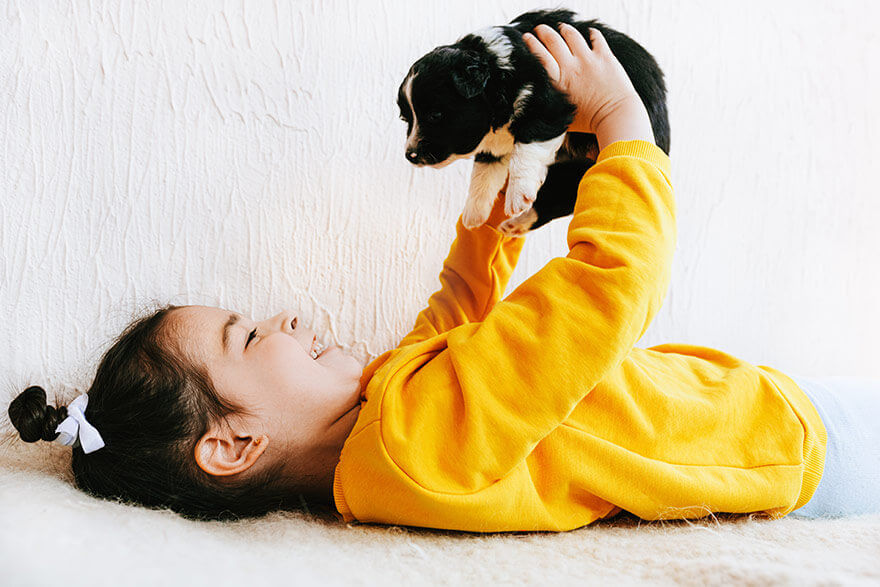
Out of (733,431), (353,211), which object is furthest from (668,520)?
(353,211)

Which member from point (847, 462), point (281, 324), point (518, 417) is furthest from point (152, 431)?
point (847, 462)

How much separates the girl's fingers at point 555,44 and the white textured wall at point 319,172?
508 mm

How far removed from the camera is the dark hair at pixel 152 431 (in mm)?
916

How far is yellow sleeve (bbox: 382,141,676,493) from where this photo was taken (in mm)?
840

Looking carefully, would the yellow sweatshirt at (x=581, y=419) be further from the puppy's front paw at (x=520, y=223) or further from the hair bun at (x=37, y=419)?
the hair bun at (x=37, y=419)

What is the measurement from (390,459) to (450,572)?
16 centimetres

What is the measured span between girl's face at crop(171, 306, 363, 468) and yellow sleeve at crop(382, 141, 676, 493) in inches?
5.4

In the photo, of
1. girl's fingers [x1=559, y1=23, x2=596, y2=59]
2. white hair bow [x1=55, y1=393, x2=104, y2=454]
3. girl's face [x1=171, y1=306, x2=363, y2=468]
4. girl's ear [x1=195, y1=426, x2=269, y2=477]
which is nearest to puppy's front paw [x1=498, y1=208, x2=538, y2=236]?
girl's fingers [x1=559, y1=23, x2=596, y2=59]

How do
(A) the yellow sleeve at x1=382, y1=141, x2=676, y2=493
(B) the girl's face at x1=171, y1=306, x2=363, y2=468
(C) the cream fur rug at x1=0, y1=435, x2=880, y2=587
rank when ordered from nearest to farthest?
(C) the cream fur rug at x1=0, y1=435, x2=880, y2=587
(A) the yellow sleeve at x1=382, y1=141, x2=676, y2=493
(B) the girl's face at x1=171, y1=306, x2=363, y2=468

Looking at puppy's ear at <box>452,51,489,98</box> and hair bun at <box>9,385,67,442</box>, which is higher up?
puppy's ear at <box>452,51,489,98</box>

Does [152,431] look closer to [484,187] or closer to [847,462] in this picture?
[484,187]

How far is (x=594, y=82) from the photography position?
3.01ft

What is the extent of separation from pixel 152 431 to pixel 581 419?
603 mm

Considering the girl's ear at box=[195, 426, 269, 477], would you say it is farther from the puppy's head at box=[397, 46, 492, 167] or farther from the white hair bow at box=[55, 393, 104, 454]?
the puppy's head at box=[397, 46, 492, 167]
